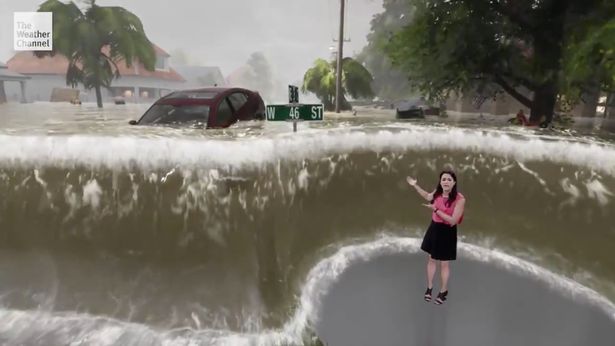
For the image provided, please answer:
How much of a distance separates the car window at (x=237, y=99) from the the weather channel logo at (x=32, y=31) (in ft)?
23.8

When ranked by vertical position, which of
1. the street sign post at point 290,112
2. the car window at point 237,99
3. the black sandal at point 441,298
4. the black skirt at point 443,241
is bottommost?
the black sandal at point 441,298

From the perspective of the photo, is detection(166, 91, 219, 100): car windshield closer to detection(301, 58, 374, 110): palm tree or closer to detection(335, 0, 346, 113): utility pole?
detection(335, 0, 346, 113): utility pole

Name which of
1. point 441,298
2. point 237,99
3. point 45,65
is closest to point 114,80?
point 45,65

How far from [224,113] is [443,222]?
4.88 meters

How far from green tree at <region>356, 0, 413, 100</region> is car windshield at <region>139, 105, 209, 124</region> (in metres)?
5.92

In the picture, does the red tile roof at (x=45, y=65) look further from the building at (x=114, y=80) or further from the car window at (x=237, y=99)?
the car window at (x=237, y=99)

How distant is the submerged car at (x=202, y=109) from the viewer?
7.02 metres

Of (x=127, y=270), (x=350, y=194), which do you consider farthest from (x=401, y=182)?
(x=127, y=270)

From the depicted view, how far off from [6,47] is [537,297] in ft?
49.3

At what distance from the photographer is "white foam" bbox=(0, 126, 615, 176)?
5.00m

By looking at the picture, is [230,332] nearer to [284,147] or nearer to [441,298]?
[441,298]

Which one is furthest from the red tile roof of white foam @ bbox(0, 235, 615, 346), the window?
white foam @ bbox(0, 235, 615, 346)

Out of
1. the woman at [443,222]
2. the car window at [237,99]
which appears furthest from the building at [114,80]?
the woman at [443,222]

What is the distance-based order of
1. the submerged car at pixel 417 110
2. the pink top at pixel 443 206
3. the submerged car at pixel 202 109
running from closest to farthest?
the pink top at pixel 443 206
the submerged car at pixel 202 109
the submerged car at pixel 417 110
